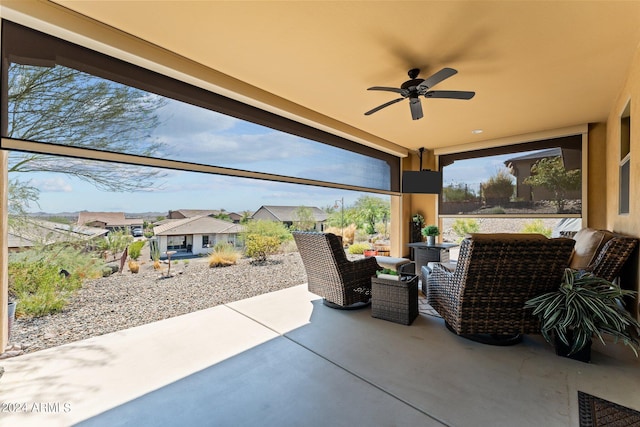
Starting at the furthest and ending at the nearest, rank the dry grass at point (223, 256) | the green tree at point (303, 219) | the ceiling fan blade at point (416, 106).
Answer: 1. the green tree at point (303, 219)
2. the dry grass at point (223, 256)
3. the ceiling fan blade at point (416, 106)

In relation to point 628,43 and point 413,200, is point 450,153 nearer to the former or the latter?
point 413,200

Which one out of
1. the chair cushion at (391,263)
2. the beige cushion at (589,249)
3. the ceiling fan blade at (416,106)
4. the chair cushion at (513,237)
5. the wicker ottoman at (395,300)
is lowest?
the wicker ottoman at (395,300)

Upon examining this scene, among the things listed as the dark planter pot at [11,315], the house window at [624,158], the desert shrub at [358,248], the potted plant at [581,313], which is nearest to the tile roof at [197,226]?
the dark planter pot at [11,315]

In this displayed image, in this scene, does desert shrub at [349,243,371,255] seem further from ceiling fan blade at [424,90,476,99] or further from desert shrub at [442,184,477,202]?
ceiling fan blade at [424,90,476,99]

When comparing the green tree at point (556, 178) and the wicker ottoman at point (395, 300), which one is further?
the green tree at point (556, 178)

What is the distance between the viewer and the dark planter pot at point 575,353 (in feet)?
7.27

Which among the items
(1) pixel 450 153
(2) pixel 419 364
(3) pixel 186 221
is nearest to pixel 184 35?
(3) pixel 186 221

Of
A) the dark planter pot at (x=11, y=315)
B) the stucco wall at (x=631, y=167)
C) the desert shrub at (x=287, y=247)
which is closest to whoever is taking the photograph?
the dark planter pot at (x=11, y=315)

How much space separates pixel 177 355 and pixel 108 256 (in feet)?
4.14

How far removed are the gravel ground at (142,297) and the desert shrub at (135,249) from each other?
13cm

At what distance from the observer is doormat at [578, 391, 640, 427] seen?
1580 millimetres

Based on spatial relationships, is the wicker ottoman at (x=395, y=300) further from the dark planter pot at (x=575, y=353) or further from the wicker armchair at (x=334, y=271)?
the dark planter pot at (x=575, y=353)

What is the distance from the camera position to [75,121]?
2.41 m

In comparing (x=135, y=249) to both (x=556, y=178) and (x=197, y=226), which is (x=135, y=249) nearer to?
(x=197, y=226)
